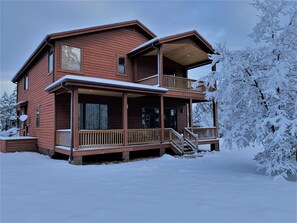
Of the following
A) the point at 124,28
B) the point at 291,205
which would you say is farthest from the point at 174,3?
the point at 291,205

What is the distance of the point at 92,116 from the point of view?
1333 cm

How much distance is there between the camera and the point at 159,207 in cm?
443

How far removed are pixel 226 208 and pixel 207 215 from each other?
55 centimetres

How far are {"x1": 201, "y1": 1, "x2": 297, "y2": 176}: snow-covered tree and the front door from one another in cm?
→ 913

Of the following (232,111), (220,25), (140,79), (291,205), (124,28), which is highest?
(220,25)

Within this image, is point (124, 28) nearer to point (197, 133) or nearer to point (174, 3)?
point (174, 3)

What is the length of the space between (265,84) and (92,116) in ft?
30.6

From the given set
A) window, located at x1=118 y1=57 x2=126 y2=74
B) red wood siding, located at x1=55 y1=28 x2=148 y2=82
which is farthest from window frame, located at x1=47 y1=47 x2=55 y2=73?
window, located at x1=118 y1=57 x2=126 y2=74

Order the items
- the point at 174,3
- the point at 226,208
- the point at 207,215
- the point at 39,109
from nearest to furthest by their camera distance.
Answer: the point at 207,215, the point at 226,208, the point at 39,109, the point at 174,3

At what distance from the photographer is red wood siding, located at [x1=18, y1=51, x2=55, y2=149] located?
12.5m

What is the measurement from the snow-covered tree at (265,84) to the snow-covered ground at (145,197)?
1032 millimetres

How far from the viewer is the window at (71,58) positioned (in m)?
12.4

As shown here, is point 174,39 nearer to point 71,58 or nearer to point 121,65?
point 121,65

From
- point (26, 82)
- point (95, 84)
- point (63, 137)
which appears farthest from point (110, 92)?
point (26, 82)
